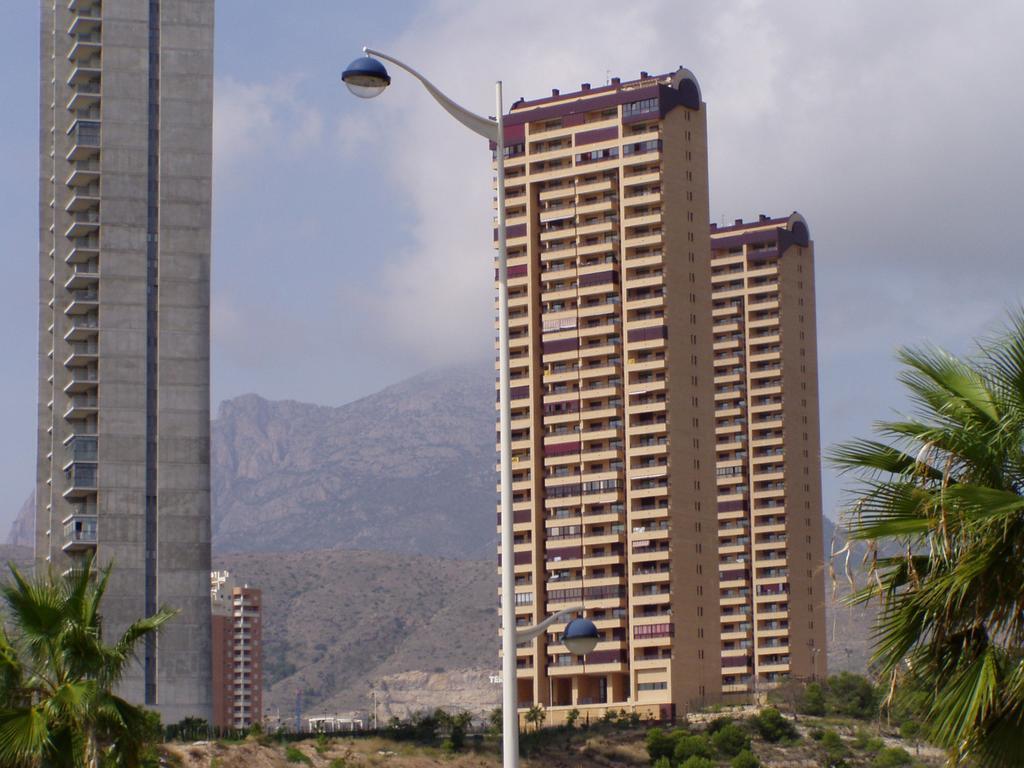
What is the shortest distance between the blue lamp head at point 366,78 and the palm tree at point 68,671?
9002mm

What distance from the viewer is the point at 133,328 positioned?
350ft

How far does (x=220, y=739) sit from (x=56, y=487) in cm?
1933

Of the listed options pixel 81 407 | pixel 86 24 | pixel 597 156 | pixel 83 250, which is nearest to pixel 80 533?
pixel 81 407

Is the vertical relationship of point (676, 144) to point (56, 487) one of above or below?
above

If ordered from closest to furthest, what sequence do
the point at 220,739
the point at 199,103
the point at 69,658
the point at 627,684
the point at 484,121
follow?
the point at 484,121
the point at 69,658
the point at 220,739
the point at 199,103
the point at 627,684

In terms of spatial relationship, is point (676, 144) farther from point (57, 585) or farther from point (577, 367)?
point (57, 585)

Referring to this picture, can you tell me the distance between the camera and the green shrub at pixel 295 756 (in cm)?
10212

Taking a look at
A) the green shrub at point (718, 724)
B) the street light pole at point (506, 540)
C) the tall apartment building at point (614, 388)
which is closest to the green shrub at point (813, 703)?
the tall apartment building at point (614, 388)

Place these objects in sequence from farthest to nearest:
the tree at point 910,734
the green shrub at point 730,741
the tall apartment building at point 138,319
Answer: the tree at point 910,734, the green shrub at point 730,741, the tall apartment building at point 138,319

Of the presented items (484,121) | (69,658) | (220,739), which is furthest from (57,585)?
(220,739)

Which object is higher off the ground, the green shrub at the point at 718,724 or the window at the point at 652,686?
the window at the point at 652,686

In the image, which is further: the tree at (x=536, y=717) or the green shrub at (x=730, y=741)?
the tree at (x=536, y=717)

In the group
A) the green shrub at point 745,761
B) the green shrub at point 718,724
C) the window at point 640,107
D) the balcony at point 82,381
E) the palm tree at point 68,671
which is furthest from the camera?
the window at point 640,107

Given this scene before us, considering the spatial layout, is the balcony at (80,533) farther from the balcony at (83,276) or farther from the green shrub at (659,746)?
the green shrub at (659,746)
